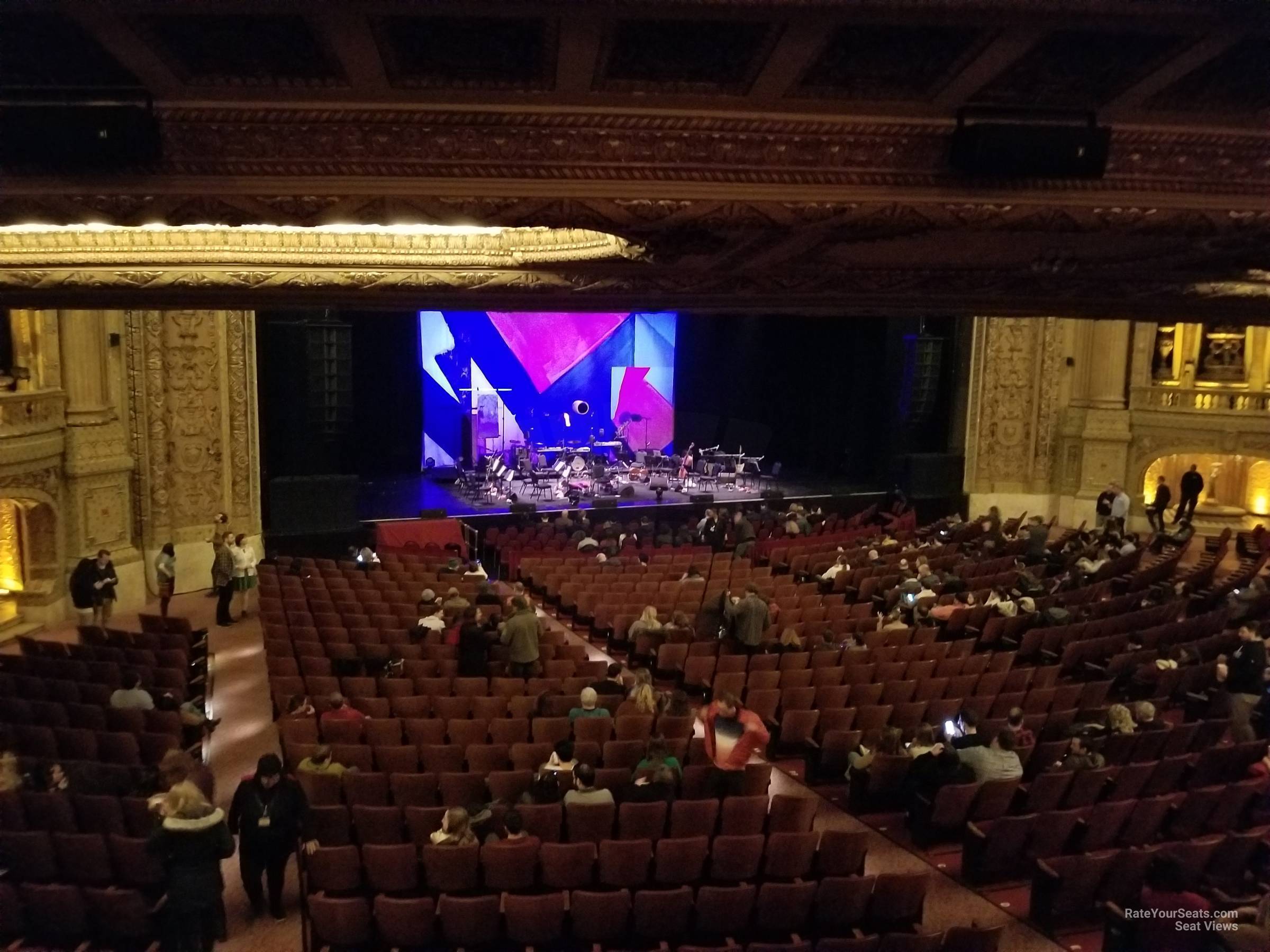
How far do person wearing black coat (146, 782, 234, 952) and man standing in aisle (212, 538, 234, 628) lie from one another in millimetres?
8244

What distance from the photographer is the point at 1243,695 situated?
26.9 ft

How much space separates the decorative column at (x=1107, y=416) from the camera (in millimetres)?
19859

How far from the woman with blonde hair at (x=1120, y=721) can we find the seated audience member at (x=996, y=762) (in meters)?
1.36

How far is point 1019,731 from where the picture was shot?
23.5 feet

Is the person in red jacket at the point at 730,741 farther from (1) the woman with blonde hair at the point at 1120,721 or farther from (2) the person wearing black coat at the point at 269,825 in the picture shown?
(1) the woman with blonde hair at the point at 1120,721

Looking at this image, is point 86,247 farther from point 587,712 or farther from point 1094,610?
point 1094,610

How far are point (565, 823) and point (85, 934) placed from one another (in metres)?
2.66

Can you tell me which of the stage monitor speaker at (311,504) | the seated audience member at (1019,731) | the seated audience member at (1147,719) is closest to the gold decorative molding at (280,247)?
the seated audience member at (1019,731)

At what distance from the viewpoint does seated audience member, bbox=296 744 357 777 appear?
6207mm

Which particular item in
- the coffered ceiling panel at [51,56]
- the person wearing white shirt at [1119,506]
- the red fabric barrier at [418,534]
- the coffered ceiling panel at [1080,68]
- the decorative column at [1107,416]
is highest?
the coffered ceiling panel at [1080,68]

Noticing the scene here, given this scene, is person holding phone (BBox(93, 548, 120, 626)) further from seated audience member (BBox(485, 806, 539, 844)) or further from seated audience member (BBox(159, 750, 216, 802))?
seated audience member (BBox(485, 806, 539, 844))

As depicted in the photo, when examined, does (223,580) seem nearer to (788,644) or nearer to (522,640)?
(522,640)

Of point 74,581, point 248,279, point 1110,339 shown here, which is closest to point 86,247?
point 248,279

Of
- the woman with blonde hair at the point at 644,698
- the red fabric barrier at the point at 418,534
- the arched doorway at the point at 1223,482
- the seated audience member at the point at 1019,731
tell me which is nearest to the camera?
the seated audience member at the point at 1019,731
